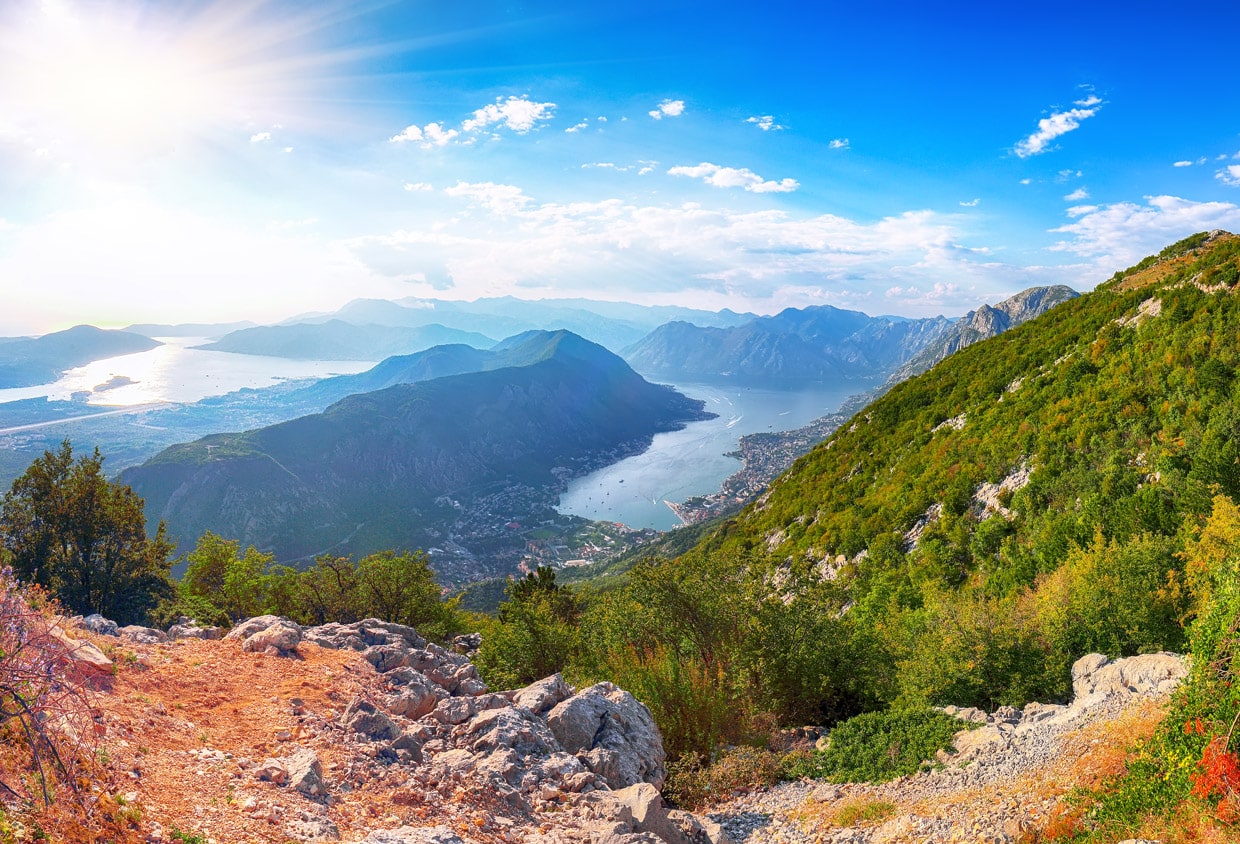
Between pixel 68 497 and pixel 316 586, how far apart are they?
502 inches

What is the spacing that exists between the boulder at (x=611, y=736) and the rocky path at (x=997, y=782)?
2.02 m

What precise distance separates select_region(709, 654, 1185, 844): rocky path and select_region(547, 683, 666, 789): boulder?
2.02 meters

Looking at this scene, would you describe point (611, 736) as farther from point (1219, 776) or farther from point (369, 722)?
point (1219, 776)

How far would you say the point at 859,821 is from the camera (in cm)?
1160

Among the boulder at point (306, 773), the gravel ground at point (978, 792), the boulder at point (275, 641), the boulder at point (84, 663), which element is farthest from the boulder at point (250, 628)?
the gravel ground at point (978, 792)

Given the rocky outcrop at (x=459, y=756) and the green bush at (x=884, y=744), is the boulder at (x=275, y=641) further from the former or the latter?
the green bush at (x=884, y=744)

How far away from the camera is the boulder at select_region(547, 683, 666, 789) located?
12.4 m

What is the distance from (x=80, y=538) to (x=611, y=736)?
3180 cm

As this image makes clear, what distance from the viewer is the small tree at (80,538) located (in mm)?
27672

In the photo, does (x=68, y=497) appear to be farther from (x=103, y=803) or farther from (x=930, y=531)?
(x=930, y=531)

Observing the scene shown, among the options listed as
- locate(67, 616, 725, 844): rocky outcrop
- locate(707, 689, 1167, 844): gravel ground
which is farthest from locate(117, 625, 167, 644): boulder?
locate(707, 689, 1167, 844): gravel ground

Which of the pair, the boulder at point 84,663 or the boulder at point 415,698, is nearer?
the boulder at point 84,663

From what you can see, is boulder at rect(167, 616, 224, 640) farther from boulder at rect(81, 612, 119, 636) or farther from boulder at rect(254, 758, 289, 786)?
boulder at rect(254, 758, 289, 786)

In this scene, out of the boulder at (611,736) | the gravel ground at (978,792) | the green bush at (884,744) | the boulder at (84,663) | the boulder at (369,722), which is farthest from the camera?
the green bush at (884,744)
